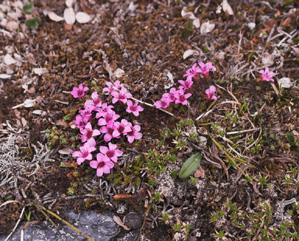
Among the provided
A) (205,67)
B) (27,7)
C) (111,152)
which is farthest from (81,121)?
(27,7)

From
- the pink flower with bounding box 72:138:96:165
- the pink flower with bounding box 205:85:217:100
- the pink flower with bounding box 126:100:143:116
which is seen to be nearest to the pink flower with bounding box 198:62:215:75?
the pink flower with bounding box 205:85:217:100

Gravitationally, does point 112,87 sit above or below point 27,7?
below

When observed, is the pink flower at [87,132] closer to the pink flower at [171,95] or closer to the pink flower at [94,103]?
the pink flower at [94,103]

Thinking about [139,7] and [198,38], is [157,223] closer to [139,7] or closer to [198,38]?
[198,38]

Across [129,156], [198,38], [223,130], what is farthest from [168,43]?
[129,156]

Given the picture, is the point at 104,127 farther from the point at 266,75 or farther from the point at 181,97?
the point at 266,75

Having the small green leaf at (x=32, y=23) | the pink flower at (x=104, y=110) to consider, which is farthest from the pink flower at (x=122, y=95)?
the small green leaf at (x=32, y=23)
